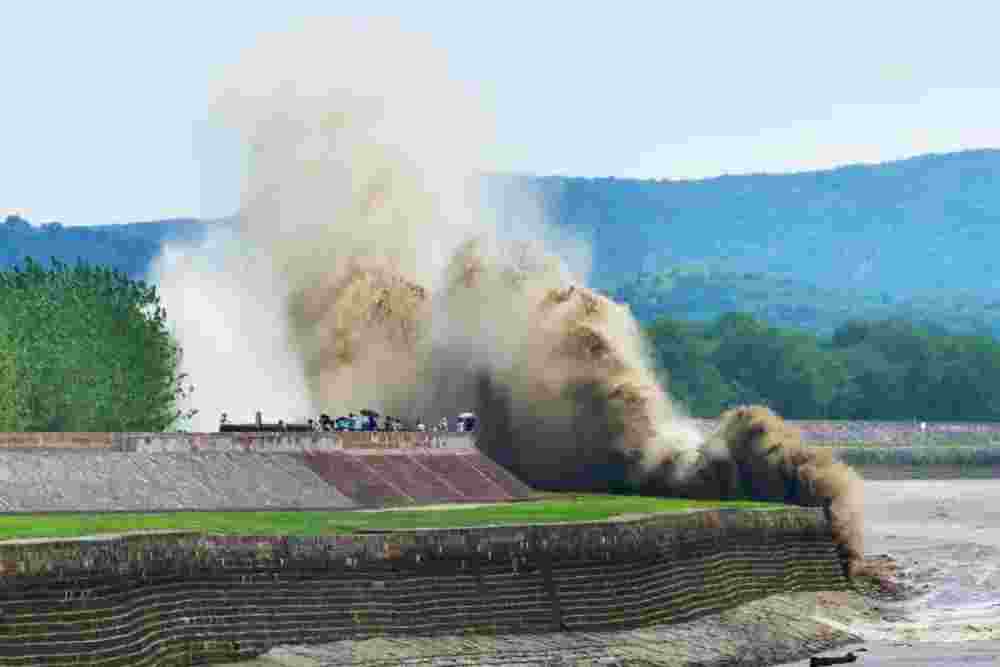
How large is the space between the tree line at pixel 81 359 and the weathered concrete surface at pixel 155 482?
14396mm

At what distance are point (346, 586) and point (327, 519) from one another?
1029 cm

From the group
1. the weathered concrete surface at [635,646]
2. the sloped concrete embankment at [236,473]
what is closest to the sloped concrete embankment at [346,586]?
the weathered concrete surface at [635,646]

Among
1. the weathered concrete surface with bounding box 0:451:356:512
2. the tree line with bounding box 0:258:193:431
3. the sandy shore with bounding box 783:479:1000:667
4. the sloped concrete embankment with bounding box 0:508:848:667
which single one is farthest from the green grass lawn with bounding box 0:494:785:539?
the tree line with bounding box 0:258:193:431

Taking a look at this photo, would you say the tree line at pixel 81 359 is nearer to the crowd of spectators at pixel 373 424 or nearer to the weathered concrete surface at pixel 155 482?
the crowd of spectators at pixel 373 424

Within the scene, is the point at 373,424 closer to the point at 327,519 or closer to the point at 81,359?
the point at 81,359

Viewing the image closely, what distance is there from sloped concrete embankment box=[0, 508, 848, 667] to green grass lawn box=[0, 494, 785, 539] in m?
1.90

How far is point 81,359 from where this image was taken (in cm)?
9844

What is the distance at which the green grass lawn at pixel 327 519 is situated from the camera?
63.8m

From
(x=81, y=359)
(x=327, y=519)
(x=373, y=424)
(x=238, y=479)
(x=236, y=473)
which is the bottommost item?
(x=327, y=519)

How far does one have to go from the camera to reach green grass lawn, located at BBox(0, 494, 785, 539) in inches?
2511

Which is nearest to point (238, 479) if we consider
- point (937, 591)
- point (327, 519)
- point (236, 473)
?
point (236, 473)

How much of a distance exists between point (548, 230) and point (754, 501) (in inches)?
997

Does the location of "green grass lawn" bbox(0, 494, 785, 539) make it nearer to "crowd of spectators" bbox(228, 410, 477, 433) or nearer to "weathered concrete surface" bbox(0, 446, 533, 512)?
"weathered concrete surface" bbox(0, 446, 533, 512)

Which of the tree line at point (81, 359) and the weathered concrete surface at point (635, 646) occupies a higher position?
the tree line at point (81, 359)
